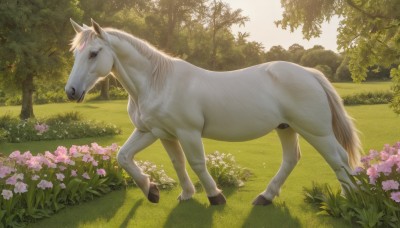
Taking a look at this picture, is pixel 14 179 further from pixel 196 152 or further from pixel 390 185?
pixel 390 185

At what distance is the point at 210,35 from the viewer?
53.7m

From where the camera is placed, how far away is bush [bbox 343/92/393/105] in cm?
3138

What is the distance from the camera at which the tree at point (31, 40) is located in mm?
19141

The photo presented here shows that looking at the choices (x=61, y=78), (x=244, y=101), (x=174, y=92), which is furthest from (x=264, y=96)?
(x=61, y=78)

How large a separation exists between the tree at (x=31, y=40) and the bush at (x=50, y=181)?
14.2 m

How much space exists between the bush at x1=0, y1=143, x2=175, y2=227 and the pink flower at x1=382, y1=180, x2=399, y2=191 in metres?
3.92

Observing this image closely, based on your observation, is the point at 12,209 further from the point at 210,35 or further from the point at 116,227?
the point at 210,35

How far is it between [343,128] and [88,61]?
3.43 meters

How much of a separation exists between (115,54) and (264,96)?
201 centimetres

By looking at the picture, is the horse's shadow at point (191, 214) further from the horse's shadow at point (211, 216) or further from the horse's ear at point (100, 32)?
the horse's ear at point (100, 32)

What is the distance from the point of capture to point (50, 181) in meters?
5.65

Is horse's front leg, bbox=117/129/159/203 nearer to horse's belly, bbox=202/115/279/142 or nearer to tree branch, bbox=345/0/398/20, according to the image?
horse's belly, bbox=202/115/279/142

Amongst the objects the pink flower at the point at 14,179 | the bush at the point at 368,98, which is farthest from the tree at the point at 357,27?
the bush at the point at 368,98

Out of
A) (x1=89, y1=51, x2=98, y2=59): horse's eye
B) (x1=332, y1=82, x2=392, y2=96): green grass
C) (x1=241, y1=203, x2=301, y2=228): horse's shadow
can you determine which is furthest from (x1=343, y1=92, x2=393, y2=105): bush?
(x1=89, y1=51, x2=98, y2=59): horse's eye
